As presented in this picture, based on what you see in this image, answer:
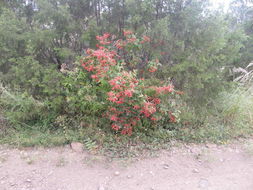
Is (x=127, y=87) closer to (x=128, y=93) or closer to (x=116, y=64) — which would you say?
(x=128, y=93)

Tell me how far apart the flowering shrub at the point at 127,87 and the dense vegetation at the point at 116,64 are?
0.03m

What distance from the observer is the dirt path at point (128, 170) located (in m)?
2.73

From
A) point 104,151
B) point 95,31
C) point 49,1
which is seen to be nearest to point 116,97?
point 104,151

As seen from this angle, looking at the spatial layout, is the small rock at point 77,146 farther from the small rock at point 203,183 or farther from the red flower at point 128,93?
the small rock at point 203,183

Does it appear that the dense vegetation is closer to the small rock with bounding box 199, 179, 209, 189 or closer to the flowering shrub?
the flowering shrub

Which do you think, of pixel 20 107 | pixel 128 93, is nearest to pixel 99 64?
pixel 128 93

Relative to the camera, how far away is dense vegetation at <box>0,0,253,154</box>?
3672mm

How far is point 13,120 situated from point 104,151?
2.26 m

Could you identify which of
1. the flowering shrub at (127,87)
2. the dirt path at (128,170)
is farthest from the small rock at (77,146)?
the flowering shrub at (127,87)

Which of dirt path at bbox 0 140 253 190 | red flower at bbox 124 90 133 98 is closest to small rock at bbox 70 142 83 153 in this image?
dirt path at bbox 0 140 253 190

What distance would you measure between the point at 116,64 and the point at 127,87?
955 mm

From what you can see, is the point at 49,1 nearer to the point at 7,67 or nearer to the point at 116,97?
the point at 7,67

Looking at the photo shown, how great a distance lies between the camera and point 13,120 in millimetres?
3957

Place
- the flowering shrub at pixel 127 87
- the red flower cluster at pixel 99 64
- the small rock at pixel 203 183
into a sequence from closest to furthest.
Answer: the small rock at pixel 203 183 → the flowering shrub at pixel 127 87 → the red flower cluster at pixel 99 64
